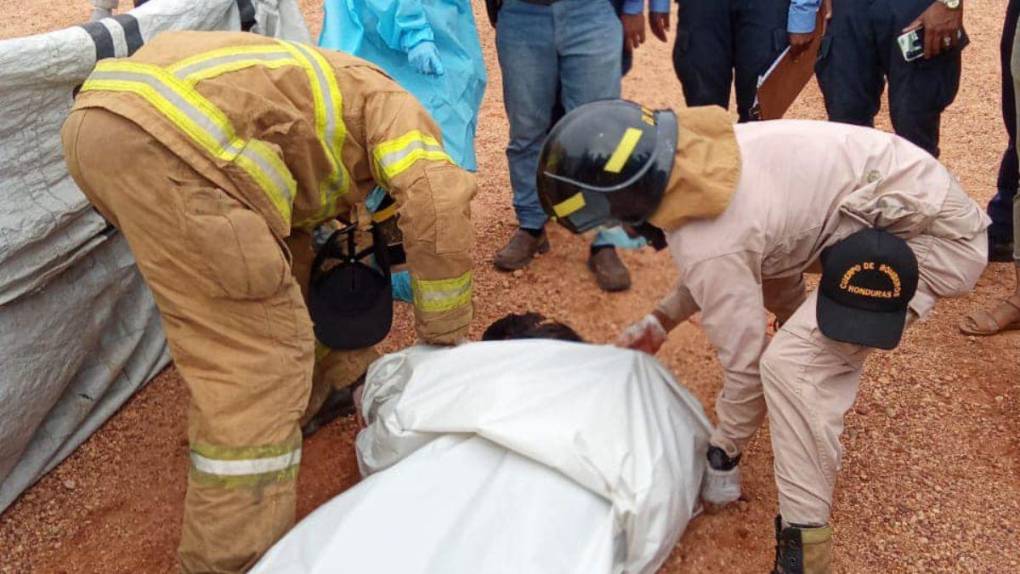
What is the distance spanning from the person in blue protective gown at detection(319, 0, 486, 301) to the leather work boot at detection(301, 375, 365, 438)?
3.22 feet

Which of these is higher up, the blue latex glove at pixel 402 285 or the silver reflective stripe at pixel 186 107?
the silver reflective stripe at pixel 186 107

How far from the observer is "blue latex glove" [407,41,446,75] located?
3.37m

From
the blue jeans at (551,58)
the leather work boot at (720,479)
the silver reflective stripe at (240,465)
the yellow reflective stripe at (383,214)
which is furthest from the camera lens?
the blue jeans at (551,58)

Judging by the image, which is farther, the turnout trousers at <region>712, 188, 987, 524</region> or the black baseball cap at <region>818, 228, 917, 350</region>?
the turnout trousers at <region>712, 188, 987, 524</region>

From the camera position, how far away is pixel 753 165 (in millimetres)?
2285

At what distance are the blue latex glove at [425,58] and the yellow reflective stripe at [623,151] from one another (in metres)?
1.44

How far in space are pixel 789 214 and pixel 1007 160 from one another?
1949 millimetres

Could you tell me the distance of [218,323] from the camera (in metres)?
2.31

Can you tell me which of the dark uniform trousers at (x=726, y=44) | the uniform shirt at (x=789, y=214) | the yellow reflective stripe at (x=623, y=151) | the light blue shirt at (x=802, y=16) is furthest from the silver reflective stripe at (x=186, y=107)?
the light blue shirt at (x=802, y=16)

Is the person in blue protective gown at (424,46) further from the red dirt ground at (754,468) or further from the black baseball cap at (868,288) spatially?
the black baseball cap at (868,288)

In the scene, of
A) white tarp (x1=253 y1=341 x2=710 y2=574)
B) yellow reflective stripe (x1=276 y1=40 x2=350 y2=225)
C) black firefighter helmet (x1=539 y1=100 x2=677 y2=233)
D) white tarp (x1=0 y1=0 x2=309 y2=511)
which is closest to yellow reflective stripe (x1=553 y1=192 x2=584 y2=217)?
black firefighter helmet (x1=539 y1=100 x2=677 y2=233)

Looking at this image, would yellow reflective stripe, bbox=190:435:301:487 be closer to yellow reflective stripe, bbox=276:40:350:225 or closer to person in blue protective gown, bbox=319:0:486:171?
yellow reflective stripe, bbox=276:40:350:225

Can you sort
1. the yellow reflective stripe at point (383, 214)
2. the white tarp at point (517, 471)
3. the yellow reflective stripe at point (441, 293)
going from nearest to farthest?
the white tarp at point (517, 471) → the yellow reflective stripe at point (441, 293) → the yellow reflective stripe at point (383, 214)

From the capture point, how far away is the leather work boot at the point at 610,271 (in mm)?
3826
